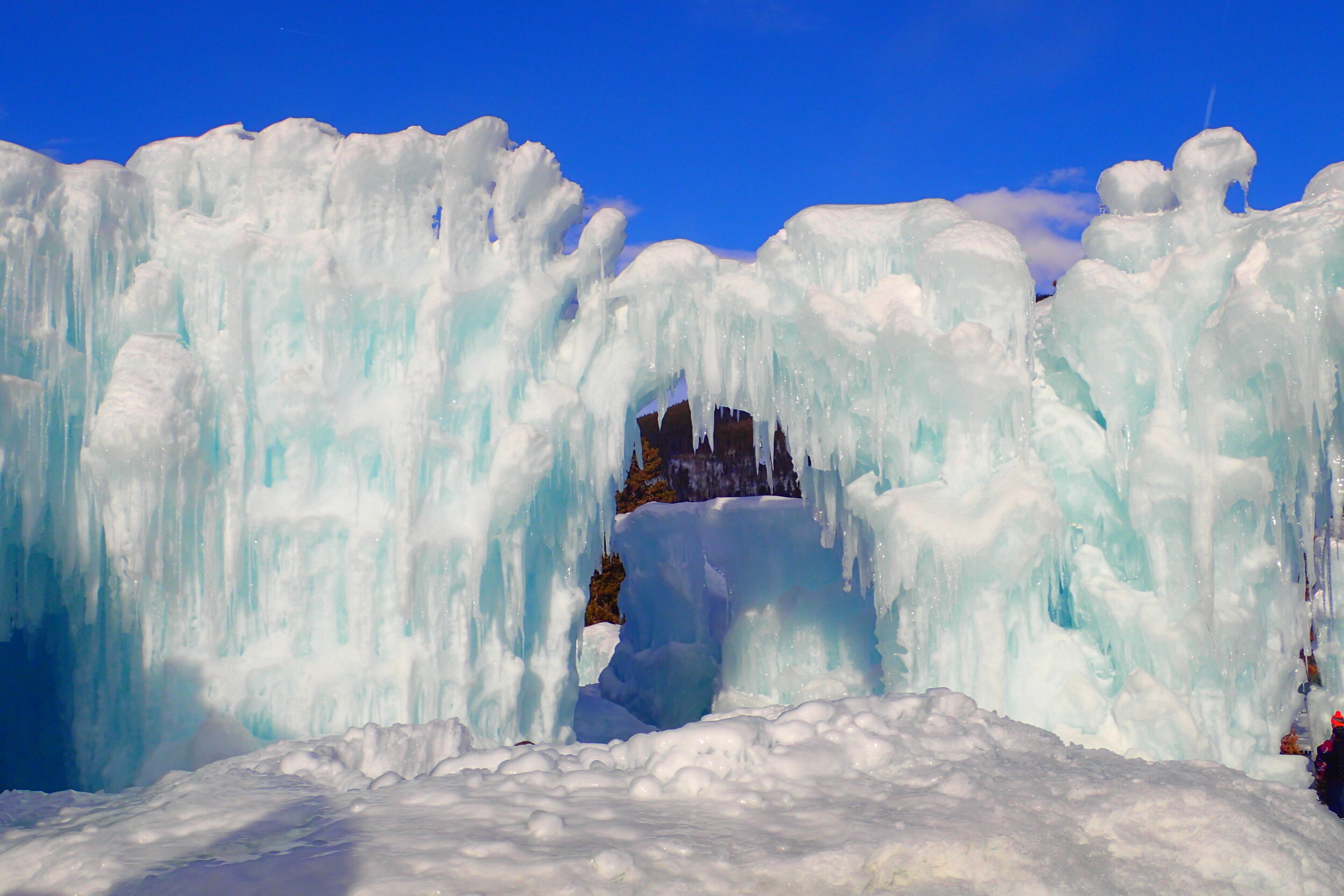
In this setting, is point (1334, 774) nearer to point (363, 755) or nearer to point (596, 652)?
point (363, 755)

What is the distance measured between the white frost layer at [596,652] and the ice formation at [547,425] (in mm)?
8377

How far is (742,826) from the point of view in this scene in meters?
3.76

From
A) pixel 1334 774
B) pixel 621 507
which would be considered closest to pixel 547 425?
pixel 1334 774

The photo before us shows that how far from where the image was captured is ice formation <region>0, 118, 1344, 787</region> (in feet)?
28.7

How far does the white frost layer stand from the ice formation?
8377 millimetres

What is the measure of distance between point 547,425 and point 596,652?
10212mm

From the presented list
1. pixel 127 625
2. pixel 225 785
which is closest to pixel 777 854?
pixel 225 785

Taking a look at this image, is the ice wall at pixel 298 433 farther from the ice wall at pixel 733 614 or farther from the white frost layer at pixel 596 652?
the white frost layer at pixel 596 652

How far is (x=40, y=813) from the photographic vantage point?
5.43 metres

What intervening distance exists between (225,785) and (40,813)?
134 centimetres

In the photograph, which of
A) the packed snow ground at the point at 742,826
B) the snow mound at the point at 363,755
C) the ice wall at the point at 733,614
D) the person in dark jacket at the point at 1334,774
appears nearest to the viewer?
the packed snow ground at the point at 742,826

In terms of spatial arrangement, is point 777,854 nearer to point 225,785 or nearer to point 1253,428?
point 225,785

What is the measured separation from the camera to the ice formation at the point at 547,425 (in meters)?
8.76

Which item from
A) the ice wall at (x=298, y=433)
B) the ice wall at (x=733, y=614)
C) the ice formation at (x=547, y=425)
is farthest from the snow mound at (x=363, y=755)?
the ice wall at (x=733, y=614)
